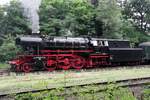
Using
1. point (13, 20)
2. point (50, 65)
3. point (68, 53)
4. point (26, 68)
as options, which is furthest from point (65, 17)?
point (26, 68)

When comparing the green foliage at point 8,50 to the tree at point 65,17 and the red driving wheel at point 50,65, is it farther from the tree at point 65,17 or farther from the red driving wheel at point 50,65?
the red driving wheel at point 50,65

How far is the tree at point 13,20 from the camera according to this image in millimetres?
32344

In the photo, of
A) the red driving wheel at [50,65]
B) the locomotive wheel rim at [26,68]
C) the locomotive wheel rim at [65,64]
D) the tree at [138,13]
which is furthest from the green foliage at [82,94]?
the tree at [138,13]

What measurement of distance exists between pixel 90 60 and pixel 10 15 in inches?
449

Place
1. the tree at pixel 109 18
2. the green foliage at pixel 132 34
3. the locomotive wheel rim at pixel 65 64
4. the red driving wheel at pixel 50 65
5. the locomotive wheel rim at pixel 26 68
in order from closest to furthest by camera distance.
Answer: the locomotive wheel rim at pixel 26 68 < the red driving wheel at pixel 50 65 < the locomotive wheel rim at pixel 65 64 < the tree at pixel 109 18 < the green foliage at pixel 132 34

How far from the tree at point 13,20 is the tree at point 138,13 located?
15.7 metres

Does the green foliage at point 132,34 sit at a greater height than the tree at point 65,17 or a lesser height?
lesser

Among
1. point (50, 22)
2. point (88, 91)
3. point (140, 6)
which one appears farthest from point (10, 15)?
point (88, 91)

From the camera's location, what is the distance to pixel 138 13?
1772 inches

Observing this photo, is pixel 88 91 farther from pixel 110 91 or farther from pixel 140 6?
pixel 140 6

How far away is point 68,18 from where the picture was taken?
34.5m

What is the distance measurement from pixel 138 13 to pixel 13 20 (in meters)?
18.5

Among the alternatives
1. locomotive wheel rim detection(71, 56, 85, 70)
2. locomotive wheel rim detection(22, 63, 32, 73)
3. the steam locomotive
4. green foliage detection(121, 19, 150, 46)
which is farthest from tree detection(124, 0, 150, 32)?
locomotive wheel rim detection(22, 63, 32, 73)

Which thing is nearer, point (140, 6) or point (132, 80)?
point (132, 80)
